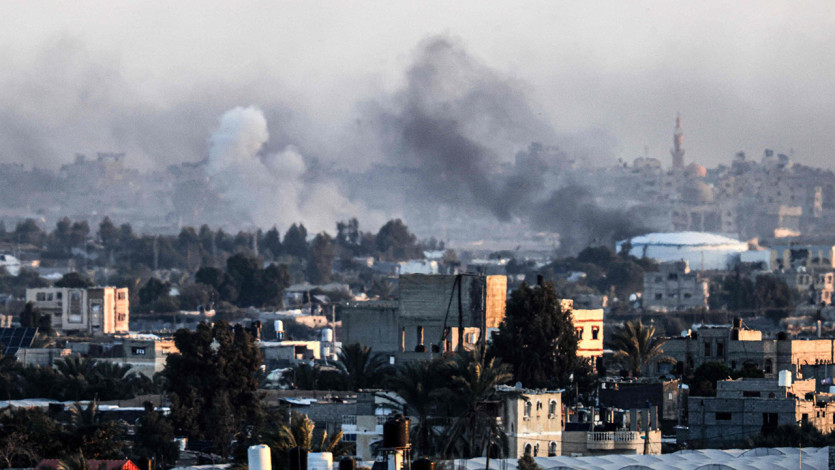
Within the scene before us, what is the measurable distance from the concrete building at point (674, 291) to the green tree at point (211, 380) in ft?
295

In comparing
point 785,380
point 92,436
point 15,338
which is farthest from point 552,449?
point 15,338

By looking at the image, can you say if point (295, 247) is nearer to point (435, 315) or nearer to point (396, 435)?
point (435, 315)

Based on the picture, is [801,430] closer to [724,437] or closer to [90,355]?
[724,437]

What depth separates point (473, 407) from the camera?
39750mm

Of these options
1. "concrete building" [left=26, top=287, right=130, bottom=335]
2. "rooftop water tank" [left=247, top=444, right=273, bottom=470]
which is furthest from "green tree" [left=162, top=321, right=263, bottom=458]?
"concrete building" [left=26, top=287, right=130, bottom=335]

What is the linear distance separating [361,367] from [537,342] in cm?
552

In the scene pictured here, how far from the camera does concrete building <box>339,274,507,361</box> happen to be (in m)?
58.2

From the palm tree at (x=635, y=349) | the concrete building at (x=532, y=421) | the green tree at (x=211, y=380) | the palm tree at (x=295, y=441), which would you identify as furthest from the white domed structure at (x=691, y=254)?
the palm tree at (x=295, y=441)

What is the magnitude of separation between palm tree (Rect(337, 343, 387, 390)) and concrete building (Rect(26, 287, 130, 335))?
129 feet

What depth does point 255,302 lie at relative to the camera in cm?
12938

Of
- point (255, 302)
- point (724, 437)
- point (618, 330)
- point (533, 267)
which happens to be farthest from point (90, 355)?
point (533, 267)

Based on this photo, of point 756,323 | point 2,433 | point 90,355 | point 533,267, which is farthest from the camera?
point 533,267

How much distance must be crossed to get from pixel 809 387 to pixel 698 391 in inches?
107

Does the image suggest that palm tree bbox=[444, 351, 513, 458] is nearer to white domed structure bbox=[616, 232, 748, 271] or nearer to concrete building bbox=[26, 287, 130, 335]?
concrete building bbox=[26, 287, 130, 335]
